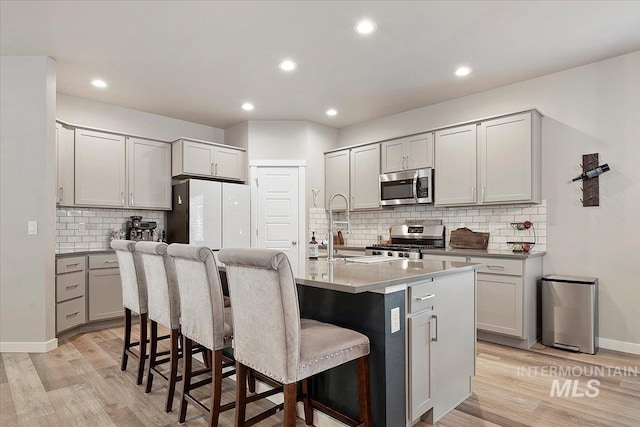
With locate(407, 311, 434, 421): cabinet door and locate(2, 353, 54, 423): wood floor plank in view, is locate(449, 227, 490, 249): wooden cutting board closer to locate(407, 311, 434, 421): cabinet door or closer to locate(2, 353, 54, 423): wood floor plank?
locate(407, 311, 434, 421): cabinet door

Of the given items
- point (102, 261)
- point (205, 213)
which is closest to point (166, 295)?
point (102, 261)

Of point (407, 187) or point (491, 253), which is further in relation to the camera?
point (407, 187)

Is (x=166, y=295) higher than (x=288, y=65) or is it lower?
lower

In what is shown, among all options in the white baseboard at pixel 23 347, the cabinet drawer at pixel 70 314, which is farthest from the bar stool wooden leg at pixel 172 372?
the cabinet drawer at pixel 70 314

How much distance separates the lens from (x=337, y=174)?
18.8 ft

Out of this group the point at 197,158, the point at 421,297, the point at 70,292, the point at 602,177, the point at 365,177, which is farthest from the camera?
the point at 365,177

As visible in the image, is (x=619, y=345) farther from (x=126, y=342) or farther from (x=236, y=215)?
(x=236, y=215)

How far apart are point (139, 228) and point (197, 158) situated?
1.20 m

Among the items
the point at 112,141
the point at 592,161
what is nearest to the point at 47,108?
the point at 112,141

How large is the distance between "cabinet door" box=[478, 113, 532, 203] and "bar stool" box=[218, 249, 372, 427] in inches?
113

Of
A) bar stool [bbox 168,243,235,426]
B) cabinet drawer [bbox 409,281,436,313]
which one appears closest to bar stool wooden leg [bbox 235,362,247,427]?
bar stool [bbox 168,243,235,426]

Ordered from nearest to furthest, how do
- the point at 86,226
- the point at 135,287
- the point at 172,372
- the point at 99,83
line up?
the point at 172,372
the point at 135,287
the point at 99,83
the point at 86,226

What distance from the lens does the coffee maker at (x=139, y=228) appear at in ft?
16.2

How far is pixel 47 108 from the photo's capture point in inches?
143
